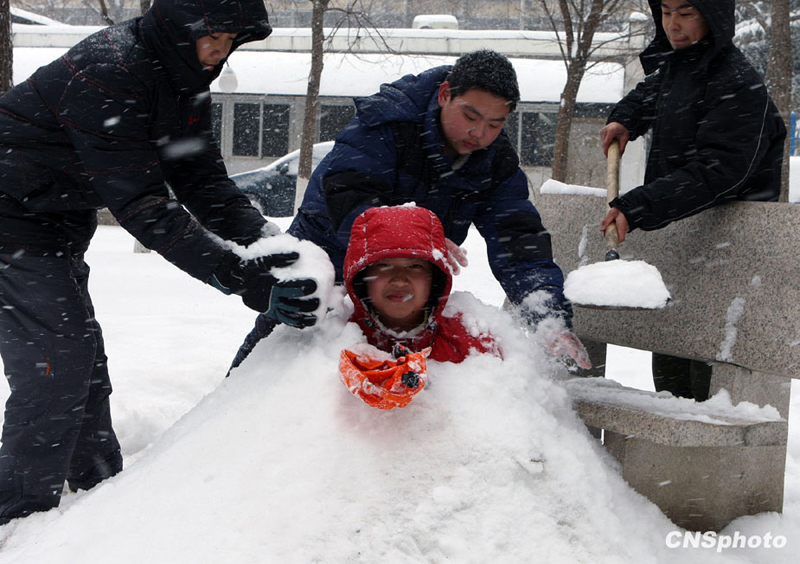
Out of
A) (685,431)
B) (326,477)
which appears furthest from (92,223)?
(685,431)

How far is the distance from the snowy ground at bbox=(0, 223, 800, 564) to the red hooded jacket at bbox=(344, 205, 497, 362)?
118 millimetres

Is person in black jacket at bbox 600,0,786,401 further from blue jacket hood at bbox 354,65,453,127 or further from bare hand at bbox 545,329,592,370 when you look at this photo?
blue jacket hood at bbox 354,65,453,127

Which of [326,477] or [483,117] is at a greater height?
[483,117]

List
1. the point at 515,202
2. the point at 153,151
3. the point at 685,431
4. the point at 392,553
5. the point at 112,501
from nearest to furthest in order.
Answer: the point at 392,553
the point at 112,501
the point at 685,431
the point at 153,151
the point at 515,202

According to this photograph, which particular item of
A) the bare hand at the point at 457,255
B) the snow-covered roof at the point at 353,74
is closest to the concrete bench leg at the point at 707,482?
the bare hand at the point at 457,255

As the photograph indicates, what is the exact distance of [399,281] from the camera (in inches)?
95.3

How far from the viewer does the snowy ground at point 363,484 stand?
1904mm

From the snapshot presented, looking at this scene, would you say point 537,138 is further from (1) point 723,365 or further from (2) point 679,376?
(1) point 723,365

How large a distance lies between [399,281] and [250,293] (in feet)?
1.48

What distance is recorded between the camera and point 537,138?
17078 millimetres

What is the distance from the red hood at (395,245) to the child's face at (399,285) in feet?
0.17

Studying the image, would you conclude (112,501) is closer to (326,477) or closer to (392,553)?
(326,477)

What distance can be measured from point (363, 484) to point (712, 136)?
5.75 feet

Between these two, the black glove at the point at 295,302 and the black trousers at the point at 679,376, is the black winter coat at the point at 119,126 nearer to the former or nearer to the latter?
the black glove at the point at 295,302
